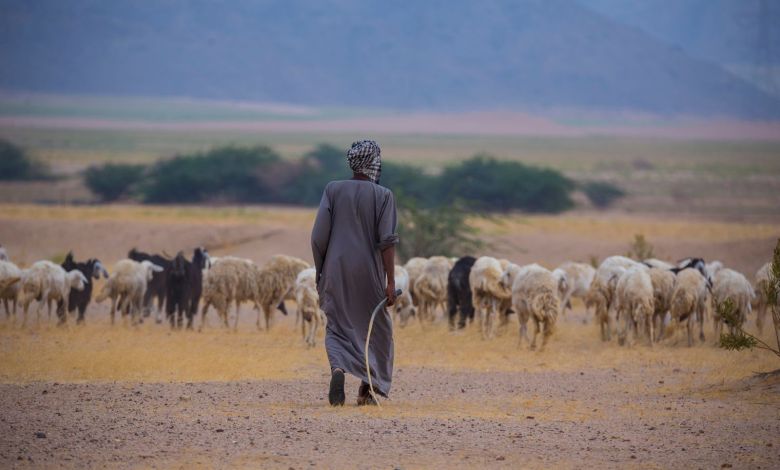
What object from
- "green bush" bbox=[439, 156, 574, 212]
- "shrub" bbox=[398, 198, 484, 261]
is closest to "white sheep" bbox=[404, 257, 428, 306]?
"shrub" bbox=[398, 198, 484, 261]

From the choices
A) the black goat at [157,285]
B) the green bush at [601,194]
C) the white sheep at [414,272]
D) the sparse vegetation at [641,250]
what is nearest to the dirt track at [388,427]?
the white sheep at [414,272]

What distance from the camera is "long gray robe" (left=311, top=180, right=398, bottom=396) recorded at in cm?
1078

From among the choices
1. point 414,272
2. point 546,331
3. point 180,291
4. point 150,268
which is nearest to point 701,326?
point 546,331

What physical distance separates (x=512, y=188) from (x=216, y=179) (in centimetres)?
1411

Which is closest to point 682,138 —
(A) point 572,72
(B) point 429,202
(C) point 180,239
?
(A) point 572,72

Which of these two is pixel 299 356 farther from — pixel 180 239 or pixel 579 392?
pixel 180 239

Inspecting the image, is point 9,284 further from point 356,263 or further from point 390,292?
point 390,292

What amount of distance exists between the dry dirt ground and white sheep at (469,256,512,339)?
0.36 meters

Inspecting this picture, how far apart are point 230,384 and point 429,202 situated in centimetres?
3714

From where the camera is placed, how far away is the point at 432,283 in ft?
65.2

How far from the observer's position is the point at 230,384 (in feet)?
42.0

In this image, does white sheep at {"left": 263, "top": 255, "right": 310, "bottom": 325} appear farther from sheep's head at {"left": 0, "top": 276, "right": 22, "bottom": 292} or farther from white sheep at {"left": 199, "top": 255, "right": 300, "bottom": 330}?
sheep's head at {"left": 0, "top": 276, "right": 22, "bottom": 292}

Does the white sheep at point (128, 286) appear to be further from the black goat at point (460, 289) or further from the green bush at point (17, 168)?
the green bush at point (17, 168)

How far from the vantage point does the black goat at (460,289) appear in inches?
763
